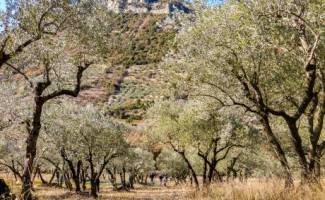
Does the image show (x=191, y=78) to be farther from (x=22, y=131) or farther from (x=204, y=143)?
(x=22, y=131)

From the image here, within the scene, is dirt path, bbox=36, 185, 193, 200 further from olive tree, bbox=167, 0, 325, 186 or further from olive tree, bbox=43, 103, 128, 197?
olive tree, bbox=167, 0, 325, 186

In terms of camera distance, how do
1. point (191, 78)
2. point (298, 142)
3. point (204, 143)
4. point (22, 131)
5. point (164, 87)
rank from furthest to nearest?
1. point (22, 131)
2. point (204, 143)
3. point (164, 87)
4. point (191, 78)
5. point (298, 142)

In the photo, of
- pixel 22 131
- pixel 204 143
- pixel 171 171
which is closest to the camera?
pixel 204 143

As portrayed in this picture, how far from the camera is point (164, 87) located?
25.6 metres

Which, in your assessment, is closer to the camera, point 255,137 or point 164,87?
point 164,87

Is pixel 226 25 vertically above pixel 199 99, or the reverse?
pixel 226 25

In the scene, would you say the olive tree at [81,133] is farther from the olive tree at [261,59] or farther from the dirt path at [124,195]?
the olive tree at [261,59]

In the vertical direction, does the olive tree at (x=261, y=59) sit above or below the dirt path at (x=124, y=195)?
above

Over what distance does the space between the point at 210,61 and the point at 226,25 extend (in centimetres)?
180

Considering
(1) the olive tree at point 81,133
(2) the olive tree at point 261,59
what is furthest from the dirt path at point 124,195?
(2) the olive tree at point 261,59

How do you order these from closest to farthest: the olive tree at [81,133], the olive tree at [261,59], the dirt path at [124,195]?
the olive tree at [261,59], the dirt path at [124,195], the olive tree at [81,133]

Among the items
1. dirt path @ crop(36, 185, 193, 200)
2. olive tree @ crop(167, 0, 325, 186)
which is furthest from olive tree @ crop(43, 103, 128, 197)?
olive tree @ crop(167, 0, 325, 186)

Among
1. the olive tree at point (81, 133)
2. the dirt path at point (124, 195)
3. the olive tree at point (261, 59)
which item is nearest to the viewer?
the olive tree at point (261, 59)

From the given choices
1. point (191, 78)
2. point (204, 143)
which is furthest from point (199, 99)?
point (204, 143)
